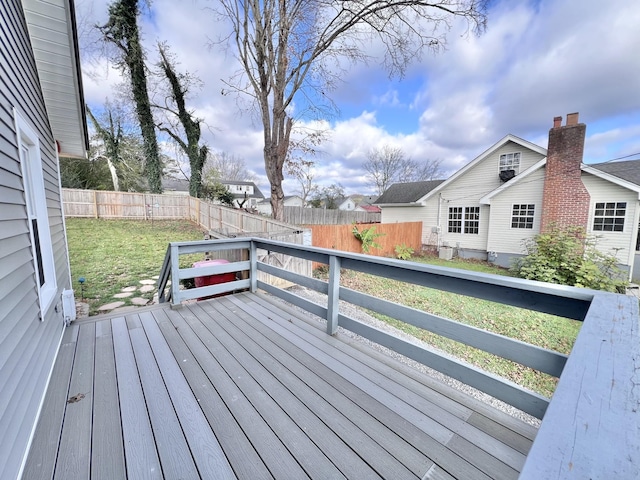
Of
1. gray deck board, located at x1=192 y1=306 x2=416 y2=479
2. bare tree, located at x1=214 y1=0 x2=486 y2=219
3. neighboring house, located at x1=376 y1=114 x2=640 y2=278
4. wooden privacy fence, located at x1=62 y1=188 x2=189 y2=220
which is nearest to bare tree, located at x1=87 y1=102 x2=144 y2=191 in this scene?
wooden privacy fence, located at x1=62 y1=188 x2=189 y2=220

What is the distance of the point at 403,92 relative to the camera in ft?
30.8

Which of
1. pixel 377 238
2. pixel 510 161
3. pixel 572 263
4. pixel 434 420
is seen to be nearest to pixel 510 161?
pixel 510 161

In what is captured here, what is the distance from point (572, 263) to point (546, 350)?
8.99 metres

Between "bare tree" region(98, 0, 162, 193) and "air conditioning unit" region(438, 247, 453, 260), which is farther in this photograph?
"bare tree" region(98, 0, 162, 193)

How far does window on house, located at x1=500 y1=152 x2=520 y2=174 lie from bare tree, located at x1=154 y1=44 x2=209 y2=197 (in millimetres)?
15335

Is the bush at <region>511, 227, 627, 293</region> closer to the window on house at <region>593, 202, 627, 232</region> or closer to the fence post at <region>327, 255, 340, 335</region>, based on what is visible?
the window on house at <region>593, 202, 627, 232</region>

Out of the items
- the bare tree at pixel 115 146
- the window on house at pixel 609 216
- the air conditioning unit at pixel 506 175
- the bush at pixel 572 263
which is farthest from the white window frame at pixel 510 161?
the bare tree at pixel 115 146

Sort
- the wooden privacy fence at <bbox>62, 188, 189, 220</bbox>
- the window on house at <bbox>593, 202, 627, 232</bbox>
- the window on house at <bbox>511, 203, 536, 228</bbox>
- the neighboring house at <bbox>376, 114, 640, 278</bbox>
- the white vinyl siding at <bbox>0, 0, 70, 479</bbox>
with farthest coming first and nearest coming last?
the wooden privacy fence at <bbox>62, 188, 189, 220</bbox>, the window on house at <bbox>511, 203, 536, 228</bbox>, the neighboring house at <bbox>376, 114, 640, 278</bbox>, the window on house at <bbox>593, 202, 627, 232</bbox>, the white vinyl siding at <bbox>0, 0, 70, 479</bbox>

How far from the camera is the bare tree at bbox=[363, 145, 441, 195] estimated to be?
29.0m

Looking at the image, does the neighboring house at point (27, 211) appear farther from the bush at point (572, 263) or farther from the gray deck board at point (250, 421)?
the bush at point (572, 263)

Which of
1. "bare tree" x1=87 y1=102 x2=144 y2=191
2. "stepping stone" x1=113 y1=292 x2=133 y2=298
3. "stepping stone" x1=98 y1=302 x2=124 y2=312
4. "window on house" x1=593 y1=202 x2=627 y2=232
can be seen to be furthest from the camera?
"bare tree" x1=87 y1=102 x2=144 y2=191

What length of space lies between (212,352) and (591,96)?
14.1 meters

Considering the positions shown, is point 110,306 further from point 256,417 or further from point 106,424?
point 256,417

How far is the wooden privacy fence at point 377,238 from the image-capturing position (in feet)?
27.7
